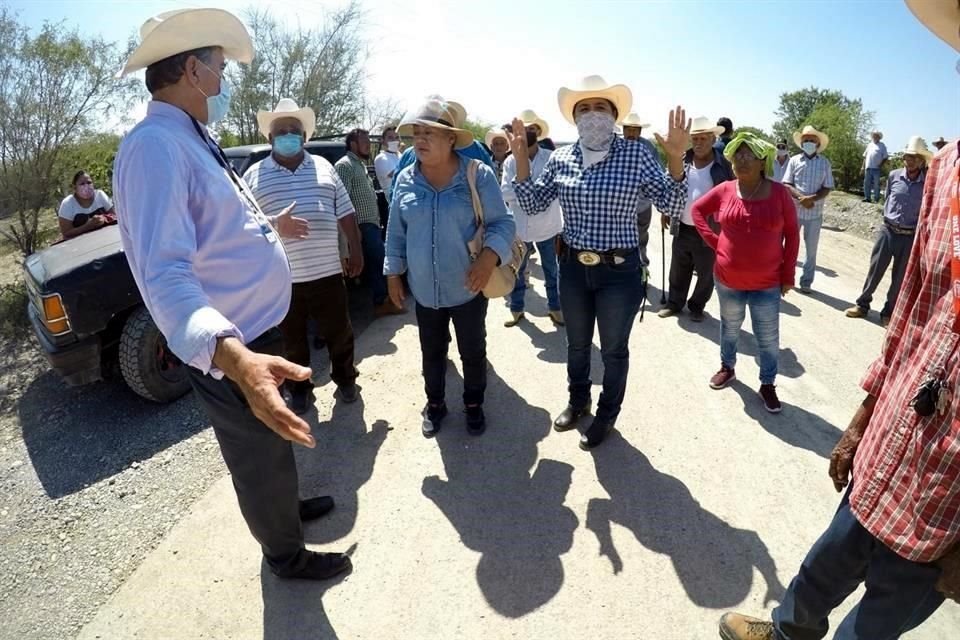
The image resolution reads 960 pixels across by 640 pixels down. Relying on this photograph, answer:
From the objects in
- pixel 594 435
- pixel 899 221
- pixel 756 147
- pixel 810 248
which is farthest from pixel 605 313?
pixel 810 248

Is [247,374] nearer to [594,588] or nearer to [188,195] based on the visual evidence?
[188,195]

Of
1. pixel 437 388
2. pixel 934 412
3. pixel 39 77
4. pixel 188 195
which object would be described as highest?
pixel 39 77

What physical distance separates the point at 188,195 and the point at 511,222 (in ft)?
6.25

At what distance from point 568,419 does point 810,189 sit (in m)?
5.16

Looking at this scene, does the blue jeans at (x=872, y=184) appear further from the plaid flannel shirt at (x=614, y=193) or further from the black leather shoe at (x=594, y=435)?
the black leather shoe at (x=594, y=435)

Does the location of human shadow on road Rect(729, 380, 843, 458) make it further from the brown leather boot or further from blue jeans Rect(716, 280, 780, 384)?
the brown leather boot

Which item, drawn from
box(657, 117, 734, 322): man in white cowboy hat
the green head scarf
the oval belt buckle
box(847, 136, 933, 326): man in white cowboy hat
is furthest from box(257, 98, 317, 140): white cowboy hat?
box(847, 136, 933, 326): man in white cowboy hat

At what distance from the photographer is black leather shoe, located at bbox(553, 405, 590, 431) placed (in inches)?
142

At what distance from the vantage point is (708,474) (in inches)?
123

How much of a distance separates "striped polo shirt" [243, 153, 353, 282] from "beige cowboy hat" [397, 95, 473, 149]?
39.2 inches

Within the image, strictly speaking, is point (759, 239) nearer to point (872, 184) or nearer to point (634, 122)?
point (634, 122)

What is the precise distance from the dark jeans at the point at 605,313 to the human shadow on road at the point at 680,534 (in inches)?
18.3

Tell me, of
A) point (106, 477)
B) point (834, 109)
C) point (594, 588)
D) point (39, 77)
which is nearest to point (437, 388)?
point (594, 588)

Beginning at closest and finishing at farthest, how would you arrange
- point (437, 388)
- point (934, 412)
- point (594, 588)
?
point (934, 412)
point (594, 588)
point (437, 388)
